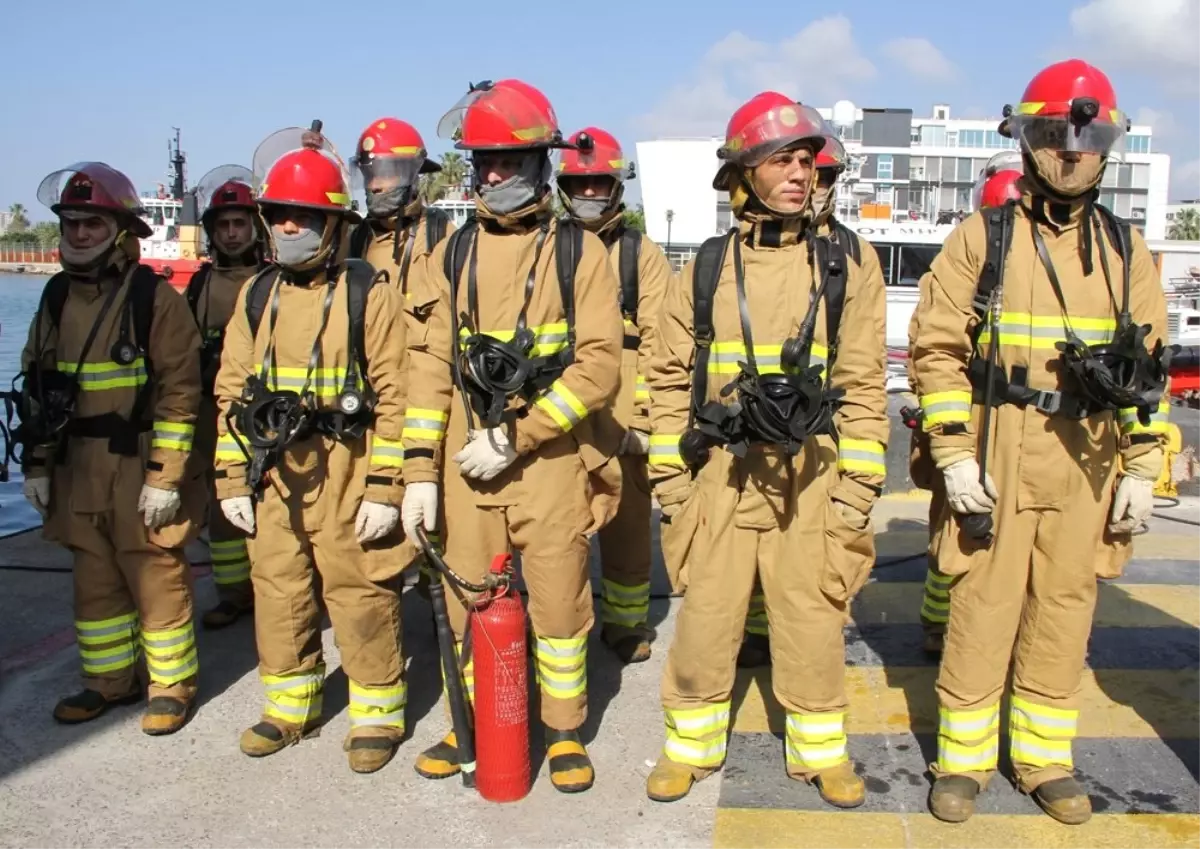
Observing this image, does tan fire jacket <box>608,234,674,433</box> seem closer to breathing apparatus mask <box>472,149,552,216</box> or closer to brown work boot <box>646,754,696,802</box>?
breathing apparatus mask <box>472,149,552,216</box>

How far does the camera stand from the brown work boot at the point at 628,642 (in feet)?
16.2

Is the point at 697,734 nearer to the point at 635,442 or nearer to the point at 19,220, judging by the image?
the point at 635,442

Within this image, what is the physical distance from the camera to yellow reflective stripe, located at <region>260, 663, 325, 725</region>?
4059 millimetres

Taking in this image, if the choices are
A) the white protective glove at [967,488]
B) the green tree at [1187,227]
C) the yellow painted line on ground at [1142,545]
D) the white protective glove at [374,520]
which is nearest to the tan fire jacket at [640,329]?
the white protective glove at [374,520]

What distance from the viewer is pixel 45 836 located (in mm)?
3428

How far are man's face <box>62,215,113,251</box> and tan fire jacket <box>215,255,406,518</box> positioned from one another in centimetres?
93

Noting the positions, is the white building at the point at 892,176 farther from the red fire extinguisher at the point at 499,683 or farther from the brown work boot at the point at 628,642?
the red fire extinguisher at the point at 499,683

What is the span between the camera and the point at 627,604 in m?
5.07

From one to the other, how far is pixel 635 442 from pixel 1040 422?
6.35 ft

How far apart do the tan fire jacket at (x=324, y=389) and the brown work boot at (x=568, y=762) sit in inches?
41.6

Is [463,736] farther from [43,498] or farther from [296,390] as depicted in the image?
[43,498]

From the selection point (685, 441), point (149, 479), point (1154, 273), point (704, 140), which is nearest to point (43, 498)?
point (149, 479)

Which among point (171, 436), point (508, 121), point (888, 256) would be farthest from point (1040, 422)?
point (888, 256)

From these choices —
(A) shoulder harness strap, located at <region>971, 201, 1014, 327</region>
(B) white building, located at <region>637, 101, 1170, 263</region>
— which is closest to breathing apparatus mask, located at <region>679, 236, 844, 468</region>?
(A) shoulder harness strap, located at <region>971, 201, 1014, 327</region>
